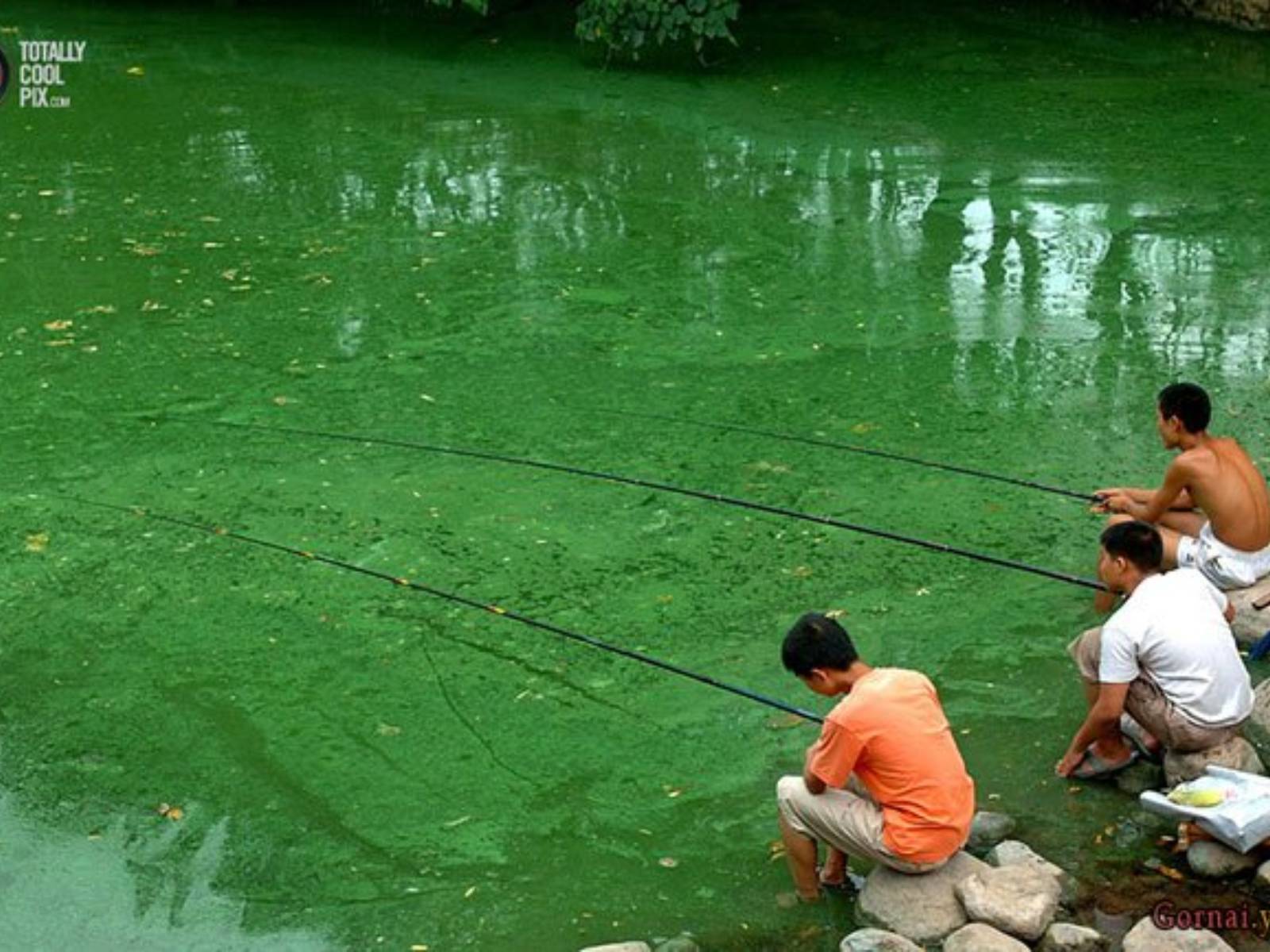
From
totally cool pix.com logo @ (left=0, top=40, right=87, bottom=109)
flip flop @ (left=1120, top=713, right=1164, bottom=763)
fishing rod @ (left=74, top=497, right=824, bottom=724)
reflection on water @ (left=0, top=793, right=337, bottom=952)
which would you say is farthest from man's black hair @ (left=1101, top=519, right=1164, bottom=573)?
totally cool pix.com logo @ (left=0, top=40, right=87, bottom=109)

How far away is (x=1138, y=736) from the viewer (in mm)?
4602

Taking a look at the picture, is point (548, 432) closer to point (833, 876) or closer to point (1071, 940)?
point (833, 876)

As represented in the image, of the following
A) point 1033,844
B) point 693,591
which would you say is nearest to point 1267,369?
point 693,591

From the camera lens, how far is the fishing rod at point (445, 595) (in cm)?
453

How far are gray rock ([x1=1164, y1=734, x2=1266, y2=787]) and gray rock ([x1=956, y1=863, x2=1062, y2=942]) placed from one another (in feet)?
1.77

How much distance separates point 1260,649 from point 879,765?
148 cm

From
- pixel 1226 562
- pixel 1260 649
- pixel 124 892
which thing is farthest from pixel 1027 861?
pixel 124 892

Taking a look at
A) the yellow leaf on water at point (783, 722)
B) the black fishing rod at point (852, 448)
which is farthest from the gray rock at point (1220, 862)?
the black fishing rod at point (852, 448)

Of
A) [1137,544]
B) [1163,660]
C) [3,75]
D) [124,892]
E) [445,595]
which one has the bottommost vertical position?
[124,892]

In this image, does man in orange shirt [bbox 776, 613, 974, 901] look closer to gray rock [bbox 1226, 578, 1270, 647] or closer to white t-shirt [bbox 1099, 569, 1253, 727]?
white t-shirt [bbox 1099, 569, 1253, 727]

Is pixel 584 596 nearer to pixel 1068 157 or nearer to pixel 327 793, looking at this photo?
pixel 327 793

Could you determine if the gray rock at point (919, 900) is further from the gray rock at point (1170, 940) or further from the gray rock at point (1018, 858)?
the gray rock at point (1170, 940)

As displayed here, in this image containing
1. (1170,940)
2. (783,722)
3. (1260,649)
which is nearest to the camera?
(1170,940)

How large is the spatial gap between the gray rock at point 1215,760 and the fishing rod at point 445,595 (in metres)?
0.79
